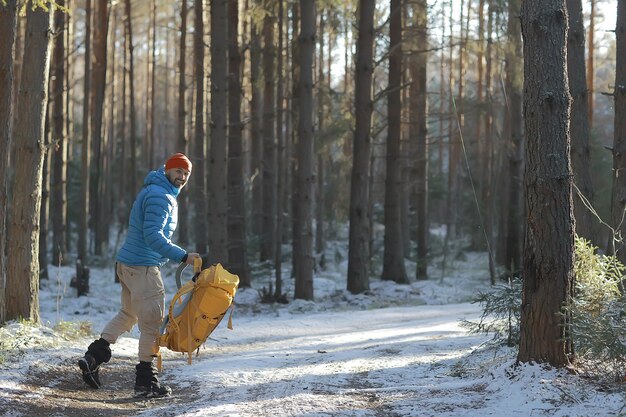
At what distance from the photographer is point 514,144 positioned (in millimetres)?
20703

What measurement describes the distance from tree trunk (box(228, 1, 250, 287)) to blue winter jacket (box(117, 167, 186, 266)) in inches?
448

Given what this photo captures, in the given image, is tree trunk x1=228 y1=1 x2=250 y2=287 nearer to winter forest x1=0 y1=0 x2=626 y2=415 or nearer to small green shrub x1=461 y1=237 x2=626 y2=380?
winter forest x1=0 y1=0 x2=626 y2=415

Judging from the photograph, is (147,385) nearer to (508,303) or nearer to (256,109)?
(508,303)

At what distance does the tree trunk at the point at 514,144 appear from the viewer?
19.0 meters

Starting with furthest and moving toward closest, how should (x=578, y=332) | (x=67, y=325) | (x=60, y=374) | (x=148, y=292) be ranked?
(x=67, y=325) → (x=60, y=374) → (x=148, y=292) → (x=578, y=332)

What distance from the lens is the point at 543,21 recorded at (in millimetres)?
5824

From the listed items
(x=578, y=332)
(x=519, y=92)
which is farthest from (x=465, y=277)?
(x=578, y=332)

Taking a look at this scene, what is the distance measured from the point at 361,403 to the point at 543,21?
3334 millimetres

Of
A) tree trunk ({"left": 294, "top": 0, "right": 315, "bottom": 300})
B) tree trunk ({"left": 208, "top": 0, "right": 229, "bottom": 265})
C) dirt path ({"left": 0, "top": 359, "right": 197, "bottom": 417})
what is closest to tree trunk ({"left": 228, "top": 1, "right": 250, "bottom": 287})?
tree trunk ({"left": 294, "top": 0, "right": 315, "bottom": 300})

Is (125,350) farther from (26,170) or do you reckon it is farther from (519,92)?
(519,92)

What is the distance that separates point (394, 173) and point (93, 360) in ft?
43.5

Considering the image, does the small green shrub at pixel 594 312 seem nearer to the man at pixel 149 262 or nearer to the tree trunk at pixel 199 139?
the man at pixel 149 262

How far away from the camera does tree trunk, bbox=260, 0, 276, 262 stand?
19734mm

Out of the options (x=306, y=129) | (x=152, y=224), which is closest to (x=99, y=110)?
(x=306, y=129)
